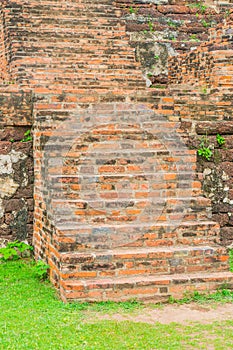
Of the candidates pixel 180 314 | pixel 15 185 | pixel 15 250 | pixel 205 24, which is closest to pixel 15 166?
pixel 15 185

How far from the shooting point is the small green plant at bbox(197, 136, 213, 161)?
737 centimetres

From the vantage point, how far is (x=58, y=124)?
6387 mm

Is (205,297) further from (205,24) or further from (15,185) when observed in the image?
(205,24)

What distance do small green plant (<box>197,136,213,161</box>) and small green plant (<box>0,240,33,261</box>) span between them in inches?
95.5

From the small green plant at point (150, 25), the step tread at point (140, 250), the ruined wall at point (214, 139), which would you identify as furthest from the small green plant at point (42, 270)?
the small green plant at point (150, 25)

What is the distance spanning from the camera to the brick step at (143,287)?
505cm

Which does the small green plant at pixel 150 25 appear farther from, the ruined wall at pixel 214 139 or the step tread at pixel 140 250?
the step tread at pixel 140 250

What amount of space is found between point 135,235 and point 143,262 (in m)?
0.29

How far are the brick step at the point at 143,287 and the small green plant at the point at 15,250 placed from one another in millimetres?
1678

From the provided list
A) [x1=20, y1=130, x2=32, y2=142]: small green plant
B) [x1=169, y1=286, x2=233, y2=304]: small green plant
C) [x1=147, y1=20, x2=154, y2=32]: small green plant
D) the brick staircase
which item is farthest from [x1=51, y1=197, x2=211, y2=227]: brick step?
[x1=147, y1=20, x2=154, y2=32]: small green plant

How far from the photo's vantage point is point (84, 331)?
14.5ft

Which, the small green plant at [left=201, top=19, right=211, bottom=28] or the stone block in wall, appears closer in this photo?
the stone block in wall

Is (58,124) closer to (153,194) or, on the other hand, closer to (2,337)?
(153,194)

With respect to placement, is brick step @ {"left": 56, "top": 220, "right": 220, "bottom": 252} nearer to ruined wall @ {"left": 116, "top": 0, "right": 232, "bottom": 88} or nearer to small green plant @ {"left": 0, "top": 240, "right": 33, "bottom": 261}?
small green plant @ {"left": 0, "top": 240, "right": 33, "bottom": 261}
